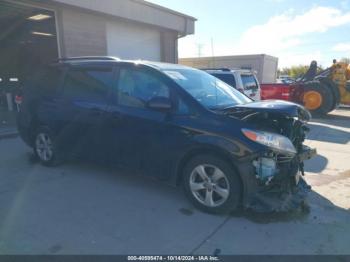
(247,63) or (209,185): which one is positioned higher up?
(247,63)

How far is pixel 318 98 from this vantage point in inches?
480

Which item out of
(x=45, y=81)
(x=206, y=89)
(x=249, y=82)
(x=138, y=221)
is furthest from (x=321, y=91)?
(x=138, y=221)

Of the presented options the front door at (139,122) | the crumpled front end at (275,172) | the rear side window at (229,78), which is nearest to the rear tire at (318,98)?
the rear side window at (229,78)

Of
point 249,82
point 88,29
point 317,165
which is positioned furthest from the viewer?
point 88,29

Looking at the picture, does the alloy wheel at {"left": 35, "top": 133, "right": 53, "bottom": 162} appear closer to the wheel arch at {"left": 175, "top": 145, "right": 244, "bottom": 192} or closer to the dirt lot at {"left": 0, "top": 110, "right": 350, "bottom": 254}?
the dirt lot at {"left": 0, "top": 110, "right": 350, "bottom": 254}

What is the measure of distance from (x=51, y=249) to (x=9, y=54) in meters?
16.6

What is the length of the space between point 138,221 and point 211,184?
930 millimetres

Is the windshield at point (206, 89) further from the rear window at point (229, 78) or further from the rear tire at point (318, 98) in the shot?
the rear tire at point (318, 98)

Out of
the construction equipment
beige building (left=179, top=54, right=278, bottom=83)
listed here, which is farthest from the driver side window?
beige building (left=179, top=54, right=278, bottom=83)

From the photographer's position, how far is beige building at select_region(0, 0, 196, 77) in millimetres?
9320

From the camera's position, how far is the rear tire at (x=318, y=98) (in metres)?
12.0

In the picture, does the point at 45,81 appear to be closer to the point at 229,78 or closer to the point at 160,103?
the point at 160,103

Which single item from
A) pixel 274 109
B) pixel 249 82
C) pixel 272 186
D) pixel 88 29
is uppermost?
pixel 88 29

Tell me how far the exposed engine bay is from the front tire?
197mm
